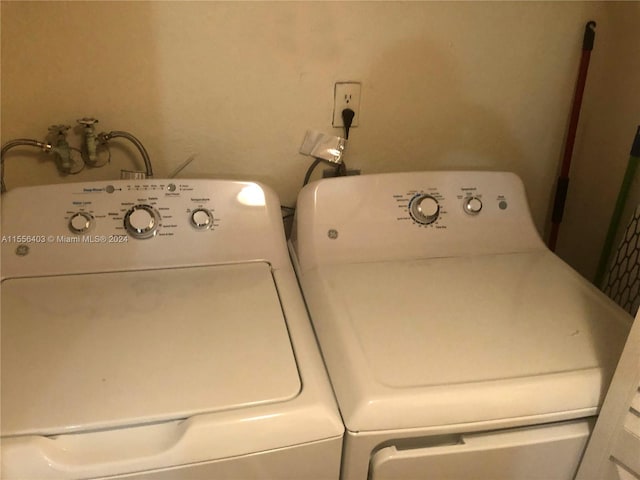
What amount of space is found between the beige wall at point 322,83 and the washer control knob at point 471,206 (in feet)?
0.75

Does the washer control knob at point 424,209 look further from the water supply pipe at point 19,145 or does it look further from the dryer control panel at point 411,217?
the water supply pipe at point 19,145

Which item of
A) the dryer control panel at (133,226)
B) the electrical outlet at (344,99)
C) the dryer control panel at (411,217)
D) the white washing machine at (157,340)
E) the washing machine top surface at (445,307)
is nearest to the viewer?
the white washing machine at (157,340)

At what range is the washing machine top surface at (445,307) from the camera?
883 mm

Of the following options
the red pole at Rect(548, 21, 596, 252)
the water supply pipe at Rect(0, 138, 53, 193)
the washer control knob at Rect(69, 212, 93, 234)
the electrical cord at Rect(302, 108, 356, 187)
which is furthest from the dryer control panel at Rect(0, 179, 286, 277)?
the red pole at Rect(548, 21, 596, 252)

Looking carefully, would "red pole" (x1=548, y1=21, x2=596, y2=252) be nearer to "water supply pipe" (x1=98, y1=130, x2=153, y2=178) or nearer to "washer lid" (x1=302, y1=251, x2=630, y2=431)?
"washer lid" (x1=302, y1=251, x2=630, y2=431)

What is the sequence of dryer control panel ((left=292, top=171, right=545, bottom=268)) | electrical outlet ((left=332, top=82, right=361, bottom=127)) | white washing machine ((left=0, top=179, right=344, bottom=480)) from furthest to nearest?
electrical outlet ((left=332, top=82, right=361, bottom=127)) < dryer control panel ((left=292, top=171, right=545, bottom=268)) < white washing machine ((left=0, top=179, right=344, bottom=480))

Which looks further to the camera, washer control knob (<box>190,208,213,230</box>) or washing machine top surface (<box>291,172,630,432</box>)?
washer control knob (<box>190,208,213,230</box>)

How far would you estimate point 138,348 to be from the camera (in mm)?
916

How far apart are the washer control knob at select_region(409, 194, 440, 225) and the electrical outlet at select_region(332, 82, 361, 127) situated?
27 cm

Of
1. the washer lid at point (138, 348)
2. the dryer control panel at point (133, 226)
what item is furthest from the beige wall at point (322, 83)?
the washer lid at point (138, 348)

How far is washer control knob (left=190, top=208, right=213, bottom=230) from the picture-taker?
1.17 metres

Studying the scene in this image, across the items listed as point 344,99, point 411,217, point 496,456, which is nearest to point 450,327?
point 496,456

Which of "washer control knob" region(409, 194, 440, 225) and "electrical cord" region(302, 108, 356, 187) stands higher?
"electrical cord" region(302, 108, 356, 187)

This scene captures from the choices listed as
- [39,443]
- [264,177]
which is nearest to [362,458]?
[39,443]
